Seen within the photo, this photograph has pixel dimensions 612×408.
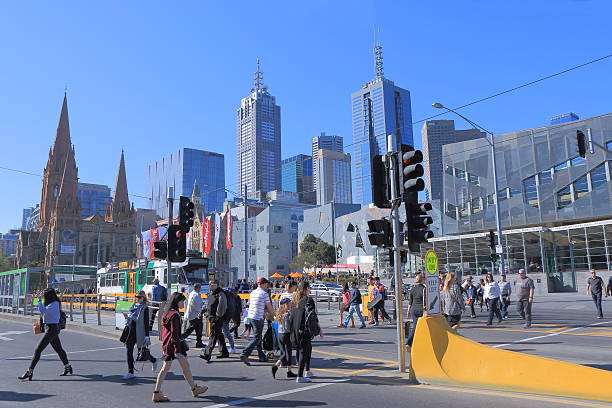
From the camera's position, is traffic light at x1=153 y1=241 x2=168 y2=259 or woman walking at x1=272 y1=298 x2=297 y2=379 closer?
woman walking at x1=272 y1=298 x2=297 y2=379

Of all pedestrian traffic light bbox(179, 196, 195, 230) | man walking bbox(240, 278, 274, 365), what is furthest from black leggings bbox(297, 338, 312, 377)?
pedestrian traffic light bbox(179, 196, 195, 230)

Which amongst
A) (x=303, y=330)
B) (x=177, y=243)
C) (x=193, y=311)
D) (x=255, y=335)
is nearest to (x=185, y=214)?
(x=177, y=243)

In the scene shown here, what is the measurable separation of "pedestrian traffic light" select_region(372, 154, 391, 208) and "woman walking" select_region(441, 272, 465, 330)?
4.35 meters

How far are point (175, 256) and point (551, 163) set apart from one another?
4526cm

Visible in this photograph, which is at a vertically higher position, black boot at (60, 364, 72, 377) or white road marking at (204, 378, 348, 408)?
black boot at (60, 364, 72, 377)

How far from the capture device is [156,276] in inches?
1185

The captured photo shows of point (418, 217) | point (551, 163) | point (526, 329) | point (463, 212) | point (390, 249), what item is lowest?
point (526, 329)

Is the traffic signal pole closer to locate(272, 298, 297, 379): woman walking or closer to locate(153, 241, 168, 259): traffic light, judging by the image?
locate(272, 298, 297, 379): woman walking

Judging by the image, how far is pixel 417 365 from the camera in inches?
307

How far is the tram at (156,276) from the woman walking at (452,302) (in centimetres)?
1599

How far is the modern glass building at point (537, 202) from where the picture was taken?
4056 centimetres

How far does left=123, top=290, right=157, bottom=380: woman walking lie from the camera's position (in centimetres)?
890

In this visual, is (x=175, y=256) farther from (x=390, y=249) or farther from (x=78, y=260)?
(x=78, y=260)

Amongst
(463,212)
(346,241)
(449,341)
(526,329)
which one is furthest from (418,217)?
(346,241)
